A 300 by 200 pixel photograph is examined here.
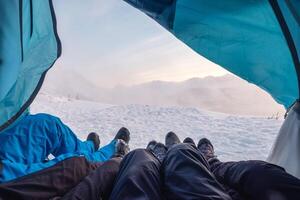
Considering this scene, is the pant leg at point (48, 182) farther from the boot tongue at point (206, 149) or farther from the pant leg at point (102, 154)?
the boot tongue at point (206, 149)

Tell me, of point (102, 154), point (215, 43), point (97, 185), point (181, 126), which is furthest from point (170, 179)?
point (181, 126)

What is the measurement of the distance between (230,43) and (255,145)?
1.38m

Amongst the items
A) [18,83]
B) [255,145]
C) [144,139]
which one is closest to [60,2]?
[18,83]

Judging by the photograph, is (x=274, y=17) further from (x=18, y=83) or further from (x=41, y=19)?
(x=18, y=83)

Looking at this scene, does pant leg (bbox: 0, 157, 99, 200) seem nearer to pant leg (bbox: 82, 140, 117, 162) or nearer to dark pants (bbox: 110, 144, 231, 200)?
dark pants (bbox: 110, 144, 231, 200)

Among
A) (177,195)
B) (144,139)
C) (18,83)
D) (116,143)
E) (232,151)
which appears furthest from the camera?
(144,139)

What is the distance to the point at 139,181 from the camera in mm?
944

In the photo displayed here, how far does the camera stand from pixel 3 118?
131 centimetres

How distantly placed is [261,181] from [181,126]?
245cm

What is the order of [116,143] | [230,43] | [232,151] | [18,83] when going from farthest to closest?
1. [232,151]
2. [116,143]
3. [230,43]
4. [18,83]

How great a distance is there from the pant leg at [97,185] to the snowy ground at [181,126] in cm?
133

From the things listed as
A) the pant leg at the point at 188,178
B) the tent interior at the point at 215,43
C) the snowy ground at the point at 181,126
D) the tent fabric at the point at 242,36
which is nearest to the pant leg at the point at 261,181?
the pant leg at the point at 188,178

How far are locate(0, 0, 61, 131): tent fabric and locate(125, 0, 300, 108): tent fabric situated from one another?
0.47 meters

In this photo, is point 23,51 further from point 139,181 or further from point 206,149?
point 206,149
